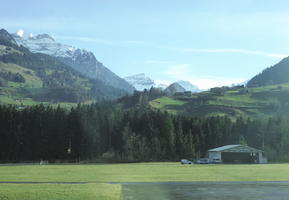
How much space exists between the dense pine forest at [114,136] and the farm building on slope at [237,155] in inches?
469

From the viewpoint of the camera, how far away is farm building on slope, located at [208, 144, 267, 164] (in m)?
117

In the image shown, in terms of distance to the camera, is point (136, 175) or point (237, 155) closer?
point (136, 175)

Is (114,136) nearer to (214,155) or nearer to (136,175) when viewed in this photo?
(214,155)

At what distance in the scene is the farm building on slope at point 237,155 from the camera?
117 meters

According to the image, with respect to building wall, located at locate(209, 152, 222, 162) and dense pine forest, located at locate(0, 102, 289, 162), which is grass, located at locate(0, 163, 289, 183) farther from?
dense pine forest, located at locate(0, 102, 289, 162)

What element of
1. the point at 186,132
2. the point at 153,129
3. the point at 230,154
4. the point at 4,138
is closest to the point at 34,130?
the point at 4,138

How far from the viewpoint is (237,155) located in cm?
11906

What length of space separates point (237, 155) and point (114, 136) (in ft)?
132

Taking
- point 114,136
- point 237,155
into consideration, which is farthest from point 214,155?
point 114,136

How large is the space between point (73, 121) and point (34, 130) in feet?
41.0

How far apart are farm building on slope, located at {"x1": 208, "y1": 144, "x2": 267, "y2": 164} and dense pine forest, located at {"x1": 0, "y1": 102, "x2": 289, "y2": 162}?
1190 centimetres

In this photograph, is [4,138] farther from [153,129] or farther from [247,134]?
[247,134]

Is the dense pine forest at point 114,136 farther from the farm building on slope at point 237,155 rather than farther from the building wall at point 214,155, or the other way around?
A: the farm building on slope at point 237,155

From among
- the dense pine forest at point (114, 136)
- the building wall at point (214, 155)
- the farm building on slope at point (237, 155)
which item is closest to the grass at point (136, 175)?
the building wall at point (214, 155)
